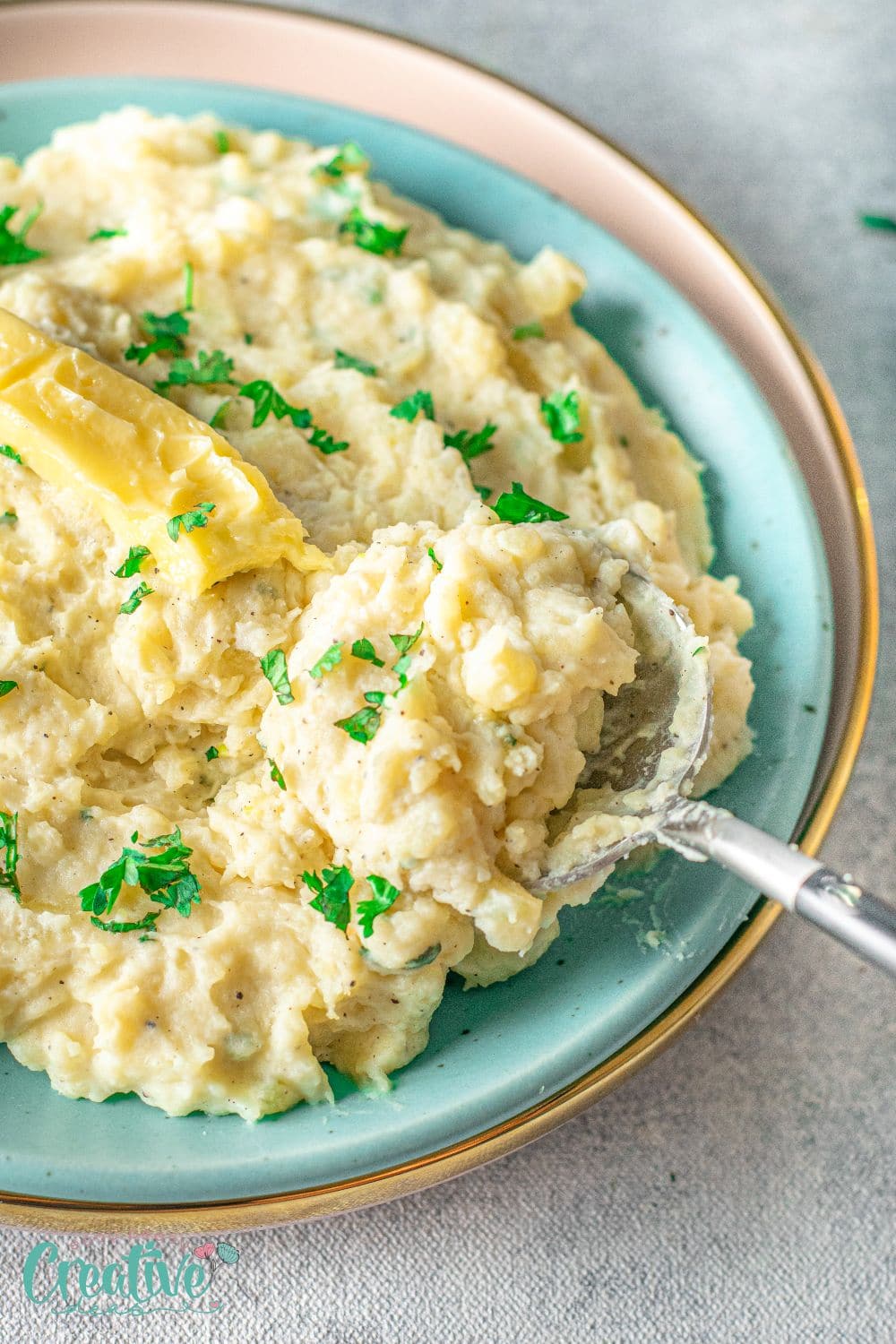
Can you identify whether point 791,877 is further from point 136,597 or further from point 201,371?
point 201,371

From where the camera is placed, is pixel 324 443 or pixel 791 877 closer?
pixel 791 877

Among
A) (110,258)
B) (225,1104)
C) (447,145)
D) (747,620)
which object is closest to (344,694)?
(225,1104)

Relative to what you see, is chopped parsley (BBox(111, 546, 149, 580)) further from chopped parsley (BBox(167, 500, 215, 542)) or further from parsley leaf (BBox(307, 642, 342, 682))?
parsley leaf (BBox(307, 642, 342, 682))

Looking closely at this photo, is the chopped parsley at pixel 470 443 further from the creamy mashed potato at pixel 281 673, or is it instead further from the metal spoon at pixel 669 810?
the metal spoon at pixel 669 810

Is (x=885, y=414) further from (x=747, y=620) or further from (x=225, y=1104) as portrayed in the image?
(x=225, y=1104)

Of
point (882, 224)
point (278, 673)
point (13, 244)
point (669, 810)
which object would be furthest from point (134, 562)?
point (882, 224)

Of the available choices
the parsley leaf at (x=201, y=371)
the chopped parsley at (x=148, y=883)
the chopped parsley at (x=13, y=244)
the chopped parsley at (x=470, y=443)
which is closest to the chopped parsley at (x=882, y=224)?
the chopped parsley at (x=470, y=443)
